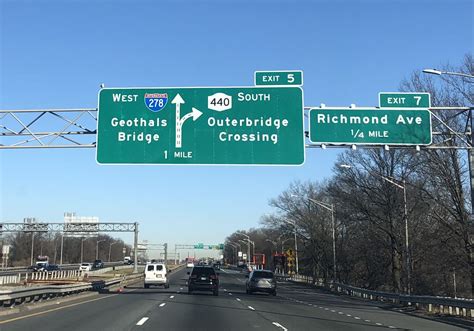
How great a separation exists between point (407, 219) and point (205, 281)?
1681cm

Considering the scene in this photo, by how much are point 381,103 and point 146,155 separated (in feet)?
29.1

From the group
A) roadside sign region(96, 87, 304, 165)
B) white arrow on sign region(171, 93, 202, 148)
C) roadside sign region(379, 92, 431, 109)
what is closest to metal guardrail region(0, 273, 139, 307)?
roadside sign region(96, 87, 304, 165)

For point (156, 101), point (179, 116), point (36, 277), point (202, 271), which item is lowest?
point (36, 277)

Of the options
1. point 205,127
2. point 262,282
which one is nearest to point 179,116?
point 205,127

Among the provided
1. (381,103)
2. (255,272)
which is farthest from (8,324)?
(255,272)

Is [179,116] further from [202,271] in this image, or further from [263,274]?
[263,274]

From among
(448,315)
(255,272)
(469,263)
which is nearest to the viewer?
(448,315)

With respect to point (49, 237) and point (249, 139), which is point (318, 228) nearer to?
point (249, 139)

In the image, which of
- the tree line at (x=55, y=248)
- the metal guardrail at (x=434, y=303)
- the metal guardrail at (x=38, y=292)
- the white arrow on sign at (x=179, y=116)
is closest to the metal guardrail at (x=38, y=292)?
the metal guardrail at (x=38, y=292)

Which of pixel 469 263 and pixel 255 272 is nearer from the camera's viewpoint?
pixel 469 263

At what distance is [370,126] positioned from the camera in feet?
63.3

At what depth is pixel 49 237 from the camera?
151 metres

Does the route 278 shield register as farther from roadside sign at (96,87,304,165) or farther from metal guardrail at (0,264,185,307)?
metal guardrail at (0,264,185,307)

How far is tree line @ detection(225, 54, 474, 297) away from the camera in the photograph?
106 feet
